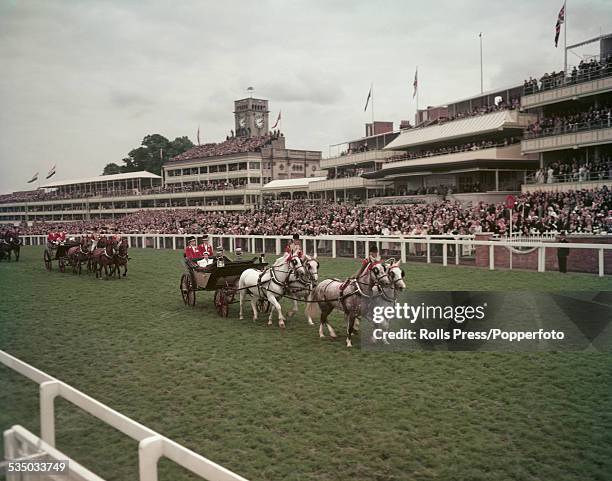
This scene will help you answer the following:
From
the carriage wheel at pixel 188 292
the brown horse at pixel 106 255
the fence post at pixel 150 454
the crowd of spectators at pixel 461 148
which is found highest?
the crowd of spectators at pixel 461 148

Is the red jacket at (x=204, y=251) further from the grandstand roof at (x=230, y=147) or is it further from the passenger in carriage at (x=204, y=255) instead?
the grandstand roof at (x=230, y=147)

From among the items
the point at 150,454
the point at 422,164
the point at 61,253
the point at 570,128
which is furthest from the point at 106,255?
the point at 422,164

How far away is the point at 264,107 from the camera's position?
93.1 m

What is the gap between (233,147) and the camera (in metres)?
68.7

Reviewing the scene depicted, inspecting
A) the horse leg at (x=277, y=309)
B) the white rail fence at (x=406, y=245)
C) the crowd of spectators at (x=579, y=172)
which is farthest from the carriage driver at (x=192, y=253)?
the crowd of spectators at (x=579, y=172)

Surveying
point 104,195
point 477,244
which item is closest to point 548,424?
point 477,244

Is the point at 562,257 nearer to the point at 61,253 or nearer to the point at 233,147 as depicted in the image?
the point at 61,253

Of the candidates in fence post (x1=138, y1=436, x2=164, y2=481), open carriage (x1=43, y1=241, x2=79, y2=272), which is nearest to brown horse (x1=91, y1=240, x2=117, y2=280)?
open carriage (x1=43, y1=241, x2=79, y2=272)

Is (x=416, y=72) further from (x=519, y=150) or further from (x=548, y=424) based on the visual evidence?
(x=548, y=424)

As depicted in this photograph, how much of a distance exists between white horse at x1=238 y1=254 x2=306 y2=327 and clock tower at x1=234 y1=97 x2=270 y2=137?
258ft

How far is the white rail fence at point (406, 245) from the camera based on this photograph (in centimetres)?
1580

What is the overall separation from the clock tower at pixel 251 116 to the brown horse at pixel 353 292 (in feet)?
265

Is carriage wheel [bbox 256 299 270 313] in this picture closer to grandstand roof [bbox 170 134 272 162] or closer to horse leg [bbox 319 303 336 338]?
horse leg [bbox 319 303 336 338]

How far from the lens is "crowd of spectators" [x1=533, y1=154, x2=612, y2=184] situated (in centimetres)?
2278
